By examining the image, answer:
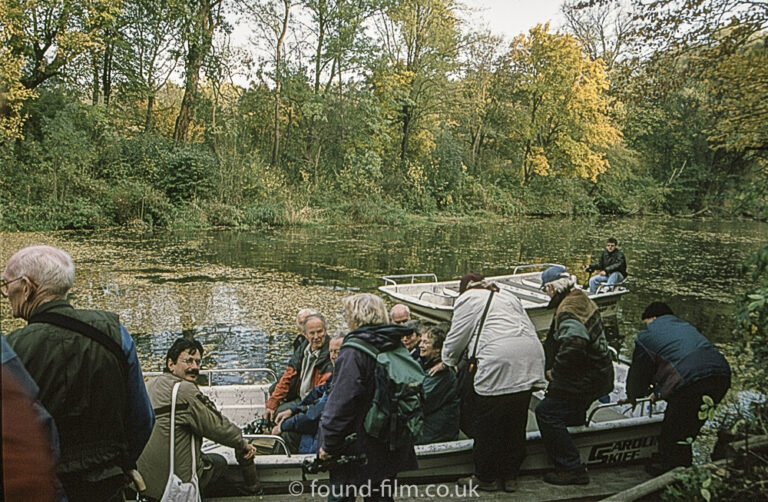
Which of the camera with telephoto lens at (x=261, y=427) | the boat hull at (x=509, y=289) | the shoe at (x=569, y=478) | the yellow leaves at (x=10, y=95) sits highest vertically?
the yellow leaves at (x=10, y=95)

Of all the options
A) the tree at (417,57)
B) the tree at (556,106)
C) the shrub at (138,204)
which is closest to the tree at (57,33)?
the shrub at (138,204)

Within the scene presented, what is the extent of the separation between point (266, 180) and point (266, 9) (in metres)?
9.73

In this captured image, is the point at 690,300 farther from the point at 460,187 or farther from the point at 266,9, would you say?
the point at 266,9

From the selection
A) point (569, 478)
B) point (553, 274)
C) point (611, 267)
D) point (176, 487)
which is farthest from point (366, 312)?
point (611, 267)

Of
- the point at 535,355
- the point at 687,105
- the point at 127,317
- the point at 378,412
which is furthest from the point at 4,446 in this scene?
the point at 687,105

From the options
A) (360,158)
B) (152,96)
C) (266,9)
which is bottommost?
(360,158)

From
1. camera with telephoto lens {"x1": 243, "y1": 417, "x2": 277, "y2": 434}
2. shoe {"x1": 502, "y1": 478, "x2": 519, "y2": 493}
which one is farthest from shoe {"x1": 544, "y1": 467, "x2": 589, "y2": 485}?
camera with telephoto lens {"x1": 243, "y1": 417, "x2": 277, "y2": 434}

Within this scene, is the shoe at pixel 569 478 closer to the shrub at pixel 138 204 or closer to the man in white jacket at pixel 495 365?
the man in white jacket at pixel 495 365

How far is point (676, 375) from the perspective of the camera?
4117 millimetres

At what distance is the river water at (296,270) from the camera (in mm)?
9359

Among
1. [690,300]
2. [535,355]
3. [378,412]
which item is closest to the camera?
[378,412]

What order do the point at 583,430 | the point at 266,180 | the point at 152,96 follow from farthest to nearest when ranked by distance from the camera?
1. the point at 152,96
2. the point at 266,180
3. the point at 583,430

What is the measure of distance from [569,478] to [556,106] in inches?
1309

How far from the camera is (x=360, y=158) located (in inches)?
1177
